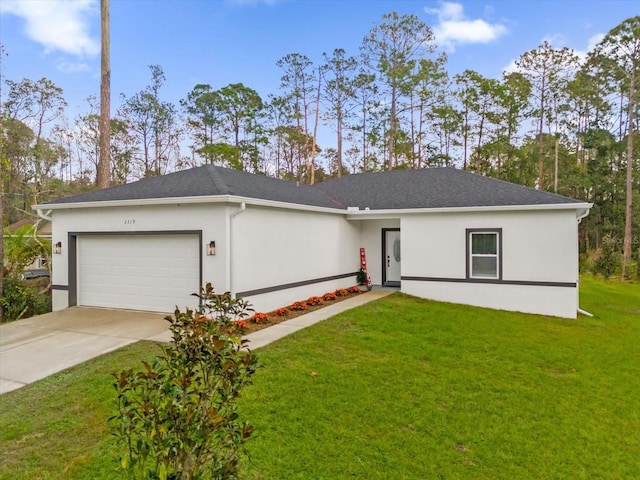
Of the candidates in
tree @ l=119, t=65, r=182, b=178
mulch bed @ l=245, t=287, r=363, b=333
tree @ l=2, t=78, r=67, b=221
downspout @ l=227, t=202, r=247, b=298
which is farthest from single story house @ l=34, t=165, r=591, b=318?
tree @ l=119, t=65, r=182, b=178

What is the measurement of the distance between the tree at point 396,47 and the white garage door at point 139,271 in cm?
1987

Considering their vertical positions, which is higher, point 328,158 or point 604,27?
point 604,27

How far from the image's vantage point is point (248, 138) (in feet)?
95.1

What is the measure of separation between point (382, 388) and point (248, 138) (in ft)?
86.2

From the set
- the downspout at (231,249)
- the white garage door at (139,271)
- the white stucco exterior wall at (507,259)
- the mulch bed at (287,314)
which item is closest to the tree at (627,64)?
the white stucco exterior wall at (507,259)

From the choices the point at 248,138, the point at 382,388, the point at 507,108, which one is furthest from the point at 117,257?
the point at 507,108

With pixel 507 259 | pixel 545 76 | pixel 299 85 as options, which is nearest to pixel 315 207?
pixel 507 259

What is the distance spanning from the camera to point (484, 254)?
36.0ft

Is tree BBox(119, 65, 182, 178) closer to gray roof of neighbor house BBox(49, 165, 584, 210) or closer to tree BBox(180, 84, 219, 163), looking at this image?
tree BBox(180, 84, 219, 163)

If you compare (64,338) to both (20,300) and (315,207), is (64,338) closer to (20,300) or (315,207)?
(20,300)

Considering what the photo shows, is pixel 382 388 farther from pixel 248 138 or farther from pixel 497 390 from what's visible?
pixel 248 138

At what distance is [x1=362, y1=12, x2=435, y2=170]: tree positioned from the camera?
23.6m

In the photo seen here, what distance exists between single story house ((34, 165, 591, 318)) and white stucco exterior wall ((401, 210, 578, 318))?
0.03 metres

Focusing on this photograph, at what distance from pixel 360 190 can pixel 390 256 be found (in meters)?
2.83
